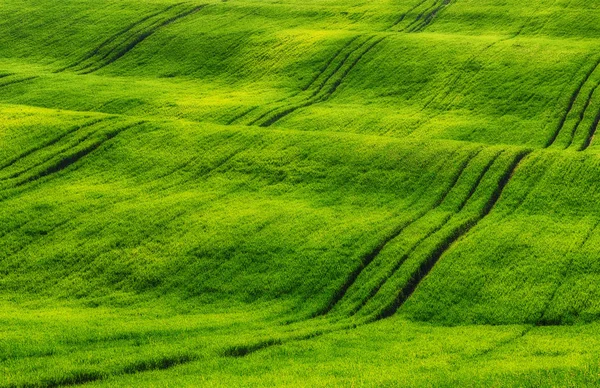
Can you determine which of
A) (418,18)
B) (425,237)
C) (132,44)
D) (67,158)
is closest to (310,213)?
(425,237)

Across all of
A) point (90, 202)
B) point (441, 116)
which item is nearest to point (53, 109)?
point (90, 202)

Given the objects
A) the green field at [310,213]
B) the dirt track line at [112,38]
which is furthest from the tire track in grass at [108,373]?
the dirt track line at [112,38]

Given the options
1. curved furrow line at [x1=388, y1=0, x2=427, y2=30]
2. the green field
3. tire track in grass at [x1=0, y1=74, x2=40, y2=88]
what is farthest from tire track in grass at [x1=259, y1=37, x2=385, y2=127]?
tire track in grass at [x1=0, y1=74, x2=40, y2=88]

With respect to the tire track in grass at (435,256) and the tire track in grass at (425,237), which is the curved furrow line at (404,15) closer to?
the tire track in grass at (425,237)

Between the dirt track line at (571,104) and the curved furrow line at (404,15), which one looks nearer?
the dirt track line at (571,104)

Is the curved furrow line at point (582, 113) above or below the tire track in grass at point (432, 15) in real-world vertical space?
below

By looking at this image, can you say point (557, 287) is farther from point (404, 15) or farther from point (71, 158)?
point (404, 15)

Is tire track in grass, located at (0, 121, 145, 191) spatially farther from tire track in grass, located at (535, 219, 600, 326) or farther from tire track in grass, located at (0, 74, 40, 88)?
tire track in grass, located at (535, 219, 600, 326)

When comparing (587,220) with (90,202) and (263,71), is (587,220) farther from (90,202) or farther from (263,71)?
(263,71)
